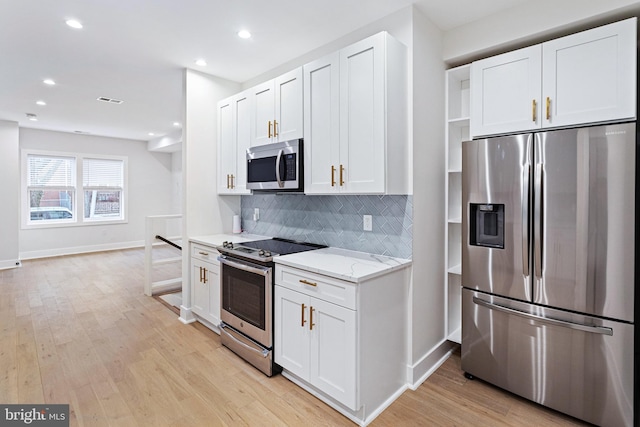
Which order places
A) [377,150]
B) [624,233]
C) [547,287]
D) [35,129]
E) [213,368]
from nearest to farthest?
1. [624,233]
2. [547,287]
3. [377,150]
4. [213,368]
5. [35,129]

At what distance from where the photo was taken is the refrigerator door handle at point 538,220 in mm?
2082

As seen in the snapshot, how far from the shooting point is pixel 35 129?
690cm

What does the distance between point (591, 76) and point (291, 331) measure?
255 centimetres

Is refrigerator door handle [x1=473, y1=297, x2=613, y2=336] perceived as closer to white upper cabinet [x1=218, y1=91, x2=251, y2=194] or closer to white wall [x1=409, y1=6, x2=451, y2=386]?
white wall [x1=409, y1=6, x2=451, y2=386]

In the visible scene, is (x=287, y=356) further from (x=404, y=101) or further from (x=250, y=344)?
(x=404, y=101)

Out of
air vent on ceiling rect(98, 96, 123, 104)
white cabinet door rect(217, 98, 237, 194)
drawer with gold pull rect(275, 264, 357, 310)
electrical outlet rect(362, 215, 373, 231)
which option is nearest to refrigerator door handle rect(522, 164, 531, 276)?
electrical outlet rect(362, 215, 373, 231)

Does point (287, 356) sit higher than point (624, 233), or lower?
lower

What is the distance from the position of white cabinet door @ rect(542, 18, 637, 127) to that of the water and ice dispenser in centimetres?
65

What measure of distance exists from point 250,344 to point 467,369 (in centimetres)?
172

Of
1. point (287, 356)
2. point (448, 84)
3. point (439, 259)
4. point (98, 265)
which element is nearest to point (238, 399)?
point (287, 356)

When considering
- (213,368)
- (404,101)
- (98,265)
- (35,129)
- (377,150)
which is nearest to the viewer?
(377,150)

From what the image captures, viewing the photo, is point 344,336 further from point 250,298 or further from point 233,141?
point 233,141

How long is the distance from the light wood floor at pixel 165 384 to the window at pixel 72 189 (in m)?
4.22

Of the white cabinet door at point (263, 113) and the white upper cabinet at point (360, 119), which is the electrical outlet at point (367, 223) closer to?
the white upper cabinet at point (360, 119)
